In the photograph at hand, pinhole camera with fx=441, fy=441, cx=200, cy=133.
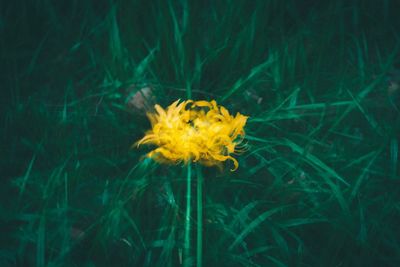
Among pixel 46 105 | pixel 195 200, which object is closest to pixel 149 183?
pixel 195 200

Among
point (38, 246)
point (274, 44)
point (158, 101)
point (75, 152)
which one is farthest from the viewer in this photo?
point (274, 44)

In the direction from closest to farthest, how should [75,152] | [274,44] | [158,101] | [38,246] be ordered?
[38,246] < [75,152] < [158,101] < [274,44]

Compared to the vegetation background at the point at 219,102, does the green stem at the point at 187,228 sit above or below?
below

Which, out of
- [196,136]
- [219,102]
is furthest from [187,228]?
[219,102]

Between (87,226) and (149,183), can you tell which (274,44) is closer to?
(149,183)

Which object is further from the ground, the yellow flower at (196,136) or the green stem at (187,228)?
the yellow flower at (196,136)
